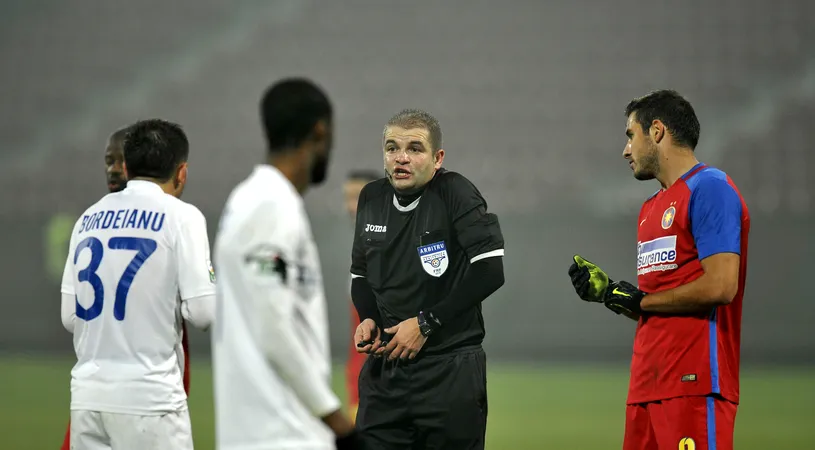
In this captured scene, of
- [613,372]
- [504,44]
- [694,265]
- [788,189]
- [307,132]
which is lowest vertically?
[613,372]

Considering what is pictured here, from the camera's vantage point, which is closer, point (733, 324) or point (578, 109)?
point (733, 324)

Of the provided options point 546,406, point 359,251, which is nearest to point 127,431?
point 359,251

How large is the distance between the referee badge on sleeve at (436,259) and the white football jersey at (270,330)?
5.59 ft

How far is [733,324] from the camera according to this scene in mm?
4316

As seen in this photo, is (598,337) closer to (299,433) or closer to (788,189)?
(788,189)

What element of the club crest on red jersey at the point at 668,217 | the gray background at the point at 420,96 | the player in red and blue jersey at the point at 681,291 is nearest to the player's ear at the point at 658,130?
the player in red and blue jersey at the point at 681,291

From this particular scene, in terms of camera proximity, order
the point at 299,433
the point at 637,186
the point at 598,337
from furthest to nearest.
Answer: the point at 637,186 < the point at 598,337 < the point at 299,433

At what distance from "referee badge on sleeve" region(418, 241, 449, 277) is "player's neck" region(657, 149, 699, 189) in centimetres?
106

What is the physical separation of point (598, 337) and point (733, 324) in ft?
34.3

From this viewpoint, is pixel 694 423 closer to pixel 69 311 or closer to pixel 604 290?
pixel 604 290

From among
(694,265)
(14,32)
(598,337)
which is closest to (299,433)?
(694,265)

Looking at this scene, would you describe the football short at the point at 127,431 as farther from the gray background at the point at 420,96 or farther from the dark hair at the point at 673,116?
the gray background at the point at 420,96

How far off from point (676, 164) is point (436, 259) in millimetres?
1200

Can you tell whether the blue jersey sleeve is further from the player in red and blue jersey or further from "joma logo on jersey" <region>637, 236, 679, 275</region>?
"joma logo on jersey" <region>637, 236, 679, 275</region>
